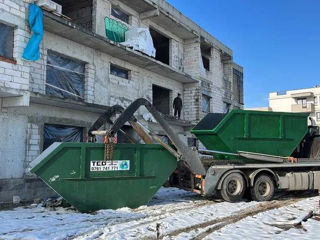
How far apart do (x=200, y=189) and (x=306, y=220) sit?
3221 mm

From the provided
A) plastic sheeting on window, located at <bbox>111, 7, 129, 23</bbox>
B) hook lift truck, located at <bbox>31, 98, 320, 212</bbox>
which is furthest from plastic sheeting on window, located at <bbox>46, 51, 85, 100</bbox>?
hook lift truck, located at <bbox>31, 98, 320, 212</bbox>

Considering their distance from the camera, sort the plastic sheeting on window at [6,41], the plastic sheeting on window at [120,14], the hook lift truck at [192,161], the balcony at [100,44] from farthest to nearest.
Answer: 1. the plastic sheeting on window at [120,14]
2. the balcony at [100,44]
3. the plastic sheeting on window at [6,41]
4. the hook lift truck at [192,161]

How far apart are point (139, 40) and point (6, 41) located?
22.0 ft

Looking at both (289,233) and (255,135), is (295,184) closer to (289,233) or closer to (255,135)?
(255,135)

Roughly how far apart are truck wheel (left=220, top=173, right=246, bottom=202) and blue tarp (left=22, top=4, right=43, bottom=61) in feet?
23.2

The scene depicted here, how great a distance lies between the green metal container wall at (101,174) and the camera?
8.06 metres

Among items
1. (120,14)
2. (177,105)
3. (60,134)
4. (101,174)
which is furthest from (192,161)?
(177,105)

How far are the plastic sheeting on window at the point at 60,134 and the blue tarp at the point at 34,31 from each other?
2.72m

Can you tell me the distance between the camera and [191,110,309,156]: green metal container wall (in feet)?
34.8

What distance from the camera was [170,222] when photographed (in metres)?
7.18

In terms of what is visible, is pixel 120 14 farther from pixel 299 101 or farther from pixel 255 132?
pixel 299 101

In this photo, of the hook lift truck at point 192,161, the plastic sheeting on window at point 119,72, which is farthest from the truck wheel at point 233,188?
the plastic sheeting on window at point 119,72

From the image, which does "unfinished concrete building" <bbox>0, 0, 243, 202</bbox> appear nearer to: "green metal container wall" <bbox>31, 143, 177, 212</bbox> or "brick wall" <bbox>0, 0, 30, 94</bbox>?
"brick wall" <bbox>0, 0, 30, 94</bbox>

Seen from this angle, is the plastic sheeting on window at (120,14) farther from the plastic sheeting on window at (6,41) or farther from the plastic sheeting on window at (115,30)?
the plastic sheeting on window at (6,41)
